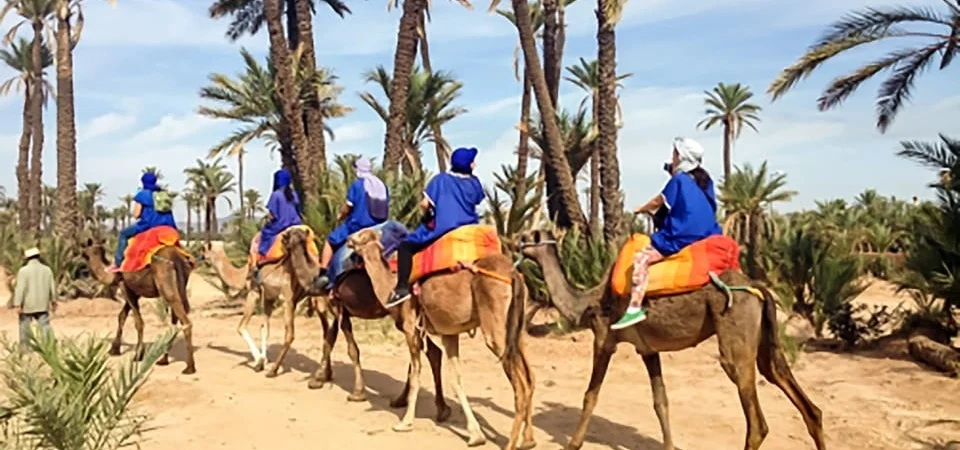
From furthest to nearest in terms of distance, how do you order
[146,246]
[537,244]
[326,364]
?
[146,246]
[326,364]
[537,244]

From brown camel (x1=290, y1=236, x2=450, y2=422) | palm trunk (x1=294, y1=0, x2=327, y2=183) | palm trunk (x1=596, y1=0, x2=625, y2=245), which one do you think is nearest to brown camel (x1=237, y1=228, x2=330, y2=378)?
brown camel (x1=290, y1=236, x2=450, y2=422)

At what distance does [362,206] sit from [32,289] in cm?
489

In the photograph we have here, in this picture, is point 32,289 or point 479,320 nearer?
point 479,320

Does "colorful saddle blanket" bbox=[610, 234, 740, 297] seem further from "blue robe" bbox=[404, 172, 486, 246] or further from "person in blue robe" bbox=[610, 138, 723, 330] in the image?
"blue robe" bbox=[404, 172, 486, 246]

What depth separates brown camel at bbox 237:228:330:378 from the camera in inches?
395

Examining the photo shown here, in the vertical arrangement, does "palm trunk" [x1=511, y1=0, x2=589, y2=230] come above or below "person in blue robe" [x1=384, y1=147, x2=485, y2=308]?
above

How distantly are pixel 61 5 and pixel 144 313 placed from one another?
1582 centimetres

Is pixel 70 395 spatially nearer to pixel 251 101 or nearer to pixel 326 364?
pixel 326 364

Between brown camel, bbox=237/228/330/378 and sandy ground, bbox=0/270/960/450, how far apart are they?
34 cm

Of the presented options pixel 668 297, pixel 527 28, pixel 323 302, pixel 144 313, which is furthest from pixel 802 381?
pixel 144 313

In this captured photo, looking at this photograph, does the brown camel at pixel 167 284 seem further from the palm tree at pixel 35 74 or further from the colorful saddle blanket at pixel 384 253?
the palm tree at pixel 35 74

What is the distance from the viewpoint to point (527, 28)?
63.8 feet

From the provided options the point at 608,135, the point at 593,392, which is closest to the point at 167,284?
the point at 593,392

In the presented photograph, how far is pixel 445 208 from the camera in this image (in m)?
7.71
